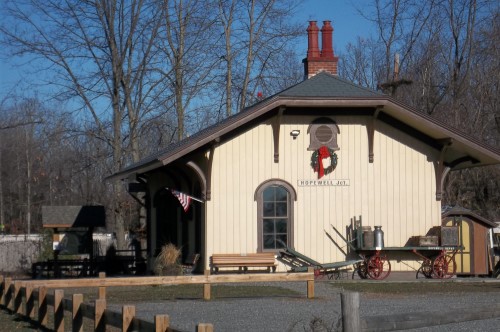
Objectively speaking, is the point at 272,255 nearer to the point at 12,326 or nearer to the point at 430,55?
the point at 12,326

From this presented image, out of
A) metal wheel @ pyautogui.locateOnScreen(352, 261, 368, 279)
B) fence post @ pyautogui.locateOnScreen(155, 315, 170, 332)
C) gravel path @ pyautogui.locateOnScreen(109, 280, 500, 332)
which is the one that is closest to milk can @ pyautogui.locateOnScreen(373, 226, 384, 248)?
metal wheel @ pyautogui.locateOnScreen(352, 261, 368, 279)

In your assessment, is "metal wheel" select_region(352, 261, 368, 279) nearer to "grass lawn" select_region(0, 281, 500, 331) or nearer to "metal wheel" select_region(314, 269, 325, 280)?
"metal wheel" select_region(314, 269, 325, 280)

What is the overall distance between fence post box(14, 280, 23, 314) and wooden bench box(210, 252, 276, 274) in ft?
26.1

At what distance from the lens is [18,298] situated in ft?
53.6

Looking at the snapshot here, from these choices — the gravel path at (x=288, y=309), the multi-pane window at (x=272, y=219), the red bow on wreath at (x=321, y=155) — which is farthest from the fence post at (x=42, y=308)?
the red bow on wreath at (x=321, y=155)

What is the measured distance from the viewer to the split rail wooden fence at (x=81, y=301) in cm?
1027

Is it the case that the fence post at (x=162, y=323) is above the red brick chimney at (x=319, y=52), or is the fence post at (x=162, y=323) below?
below

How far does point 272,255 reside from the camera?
949 inches

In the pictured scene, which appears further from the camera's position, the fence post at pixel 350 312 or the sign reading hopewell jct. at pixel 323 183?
the sign reading hopewell jct. at pixel 323 183

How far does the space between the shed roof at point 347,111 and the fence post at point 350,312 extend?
45.5ft

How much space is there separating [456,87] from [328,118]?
20009 mm

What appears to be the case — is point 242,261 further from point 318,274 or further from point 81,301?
point 81,301

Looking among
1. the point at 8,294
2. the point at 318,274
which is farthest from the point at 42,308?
the point at 318,274

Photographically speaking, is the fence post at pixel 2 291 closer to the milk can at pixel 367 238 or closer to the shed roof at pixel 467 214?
the milk can at pixel 367 238
